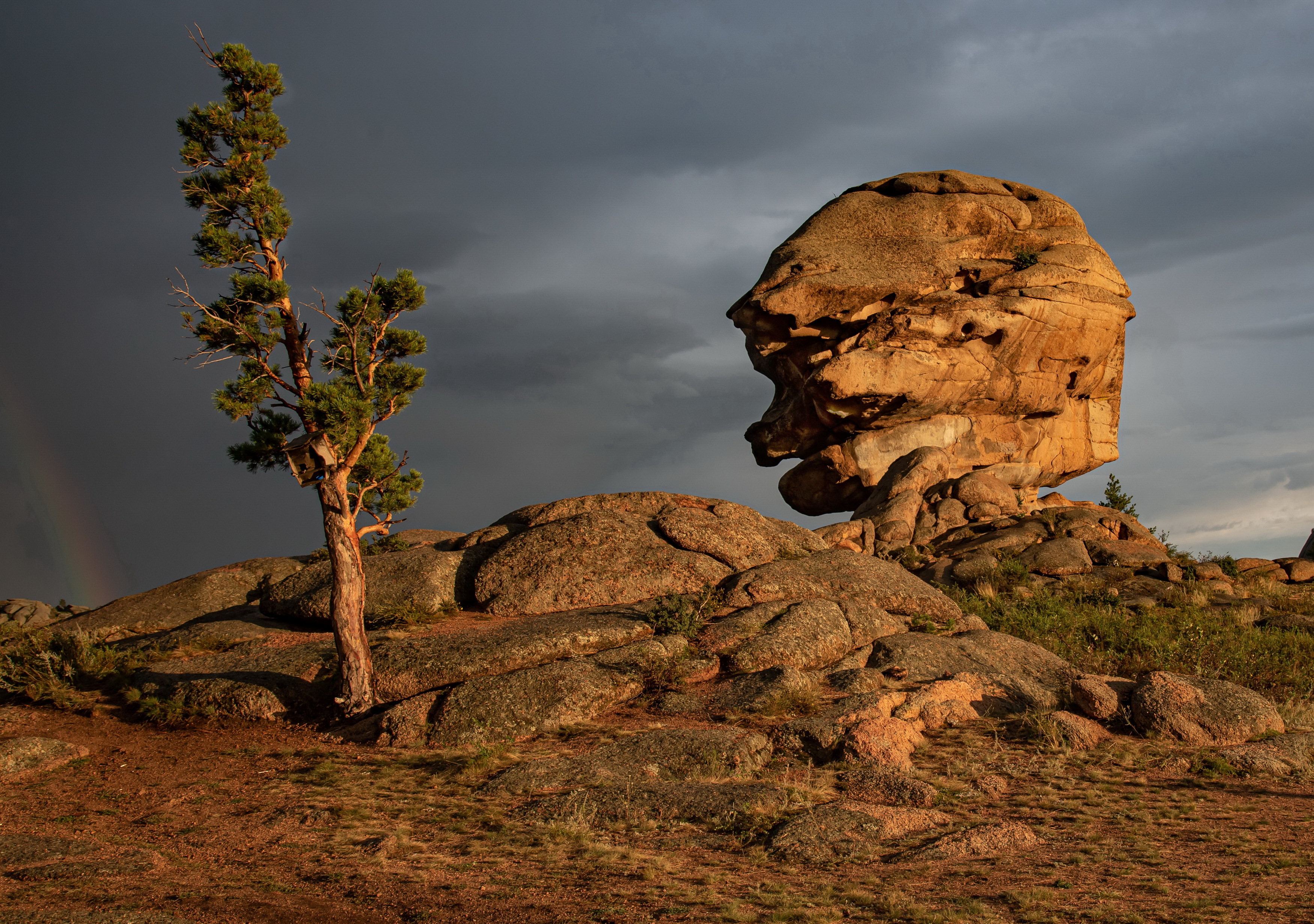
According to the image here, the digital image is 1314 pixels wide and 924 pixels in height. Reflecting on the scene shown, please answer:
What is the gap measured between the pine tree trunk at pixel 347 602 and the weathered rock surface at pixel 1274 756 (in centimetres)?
1009

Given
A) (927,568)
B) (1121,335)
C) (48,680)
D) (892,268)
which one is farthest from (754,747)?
(1121,335)

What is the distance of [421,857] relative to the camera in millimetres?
7195

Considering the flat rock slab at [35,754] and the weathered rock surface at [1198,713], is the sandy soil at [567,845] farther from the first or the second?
the weathered rock surface at [1198,713]

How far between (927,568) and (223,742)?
17864 mm

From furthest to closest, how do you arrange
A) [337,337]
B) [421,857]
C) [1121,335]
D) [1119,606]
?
1. [1121,335]
2. [1119,606]
3. [337,337]
4. [421,857]

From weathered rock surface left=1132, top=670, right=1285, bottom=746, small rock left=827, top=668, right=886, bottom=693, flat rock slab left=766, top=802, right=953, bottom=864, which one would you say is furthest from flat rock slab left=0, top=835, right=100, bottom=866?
weathered rock surface left=1132, top=670, right=1285, bottom=746

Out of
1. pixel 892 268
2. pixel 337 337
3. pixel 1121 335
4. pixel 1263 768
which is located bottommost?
pixel 1263 768

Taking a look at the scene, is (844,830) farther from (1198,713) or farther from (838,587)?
(838,587)

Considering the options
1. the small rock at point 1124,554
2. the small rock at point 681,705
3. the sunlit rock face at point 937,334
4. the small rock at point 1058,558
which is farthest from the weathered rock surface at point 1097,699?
the sunlit rock face at point 937,334

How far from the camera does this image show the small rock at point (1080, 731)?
10.1 meters

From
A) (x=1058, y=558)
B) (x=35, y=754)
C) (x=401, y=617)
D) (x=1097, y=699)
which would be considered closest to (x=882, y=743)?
(x=1097, y=699)

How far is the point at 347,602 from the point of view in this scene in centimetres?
1119

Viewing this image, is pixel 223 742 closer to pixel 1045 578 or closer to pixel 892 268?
pixel 1045 578

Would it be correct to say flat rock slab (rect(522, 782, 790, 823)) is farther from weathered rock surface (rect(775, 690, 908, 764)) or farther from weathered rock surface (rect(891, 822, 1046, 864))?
weathered rock surface (rect(891, 822, 1046, 864))
